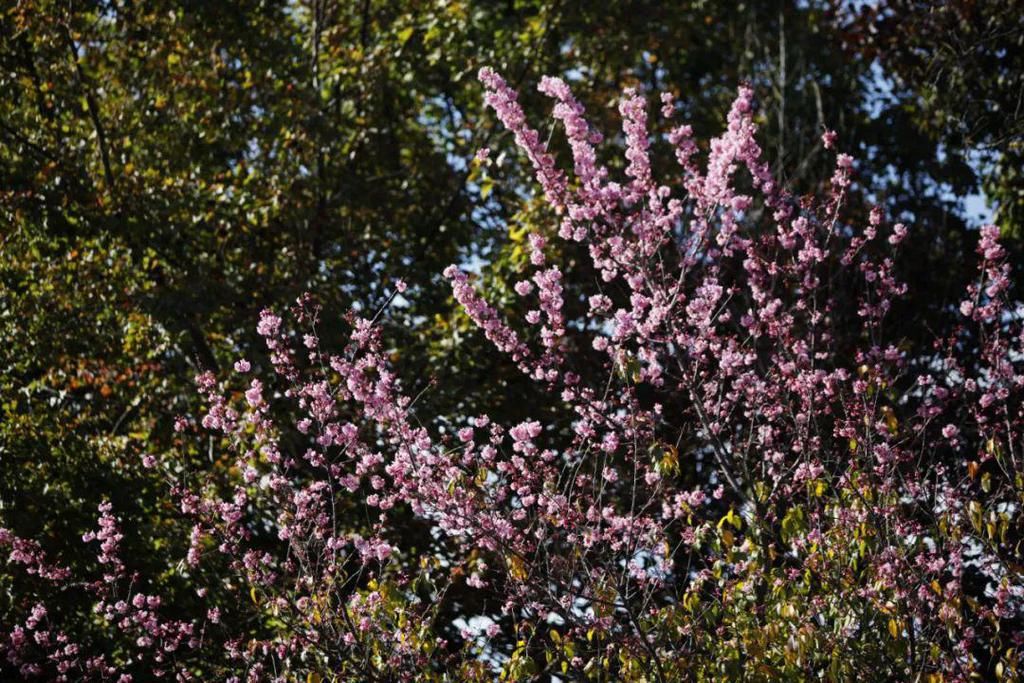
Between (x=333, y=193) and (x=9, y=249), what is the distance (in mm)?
2266

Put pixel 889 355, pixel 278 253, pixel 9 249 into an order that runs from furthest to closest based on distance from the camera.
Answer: pixel 278 253 → pixel 9 249 → pixel 889 355

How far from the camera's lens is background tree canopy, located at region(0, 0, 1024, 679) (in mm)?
6926

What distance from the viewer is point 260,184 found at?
812 cm

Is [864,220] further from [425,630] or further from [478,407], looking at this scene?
[425,630]

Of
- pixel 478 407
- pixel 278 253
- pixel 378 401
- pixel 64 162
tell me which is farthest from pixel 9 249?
pixel 378 401

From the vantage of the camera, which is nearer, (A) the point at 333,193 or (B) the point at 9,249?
(B) the point at 9,249

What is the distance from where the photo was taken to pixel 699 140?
982cm

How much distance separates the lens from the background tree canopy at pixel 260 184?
6.93 m

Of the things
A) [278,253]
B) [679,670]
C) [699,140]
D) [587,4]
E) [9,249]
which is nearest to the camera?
[679,670]

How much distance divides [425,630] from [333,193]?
4.44m

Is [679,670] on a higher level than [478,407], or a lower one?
lower

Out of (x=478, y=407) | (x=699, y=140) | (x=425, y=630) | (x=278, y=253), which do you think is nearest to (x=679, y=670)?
(x=425, y=630)

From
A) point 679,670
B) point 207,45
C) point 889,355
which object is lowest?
point 679,670

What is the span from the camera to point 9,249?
7.09 meters
